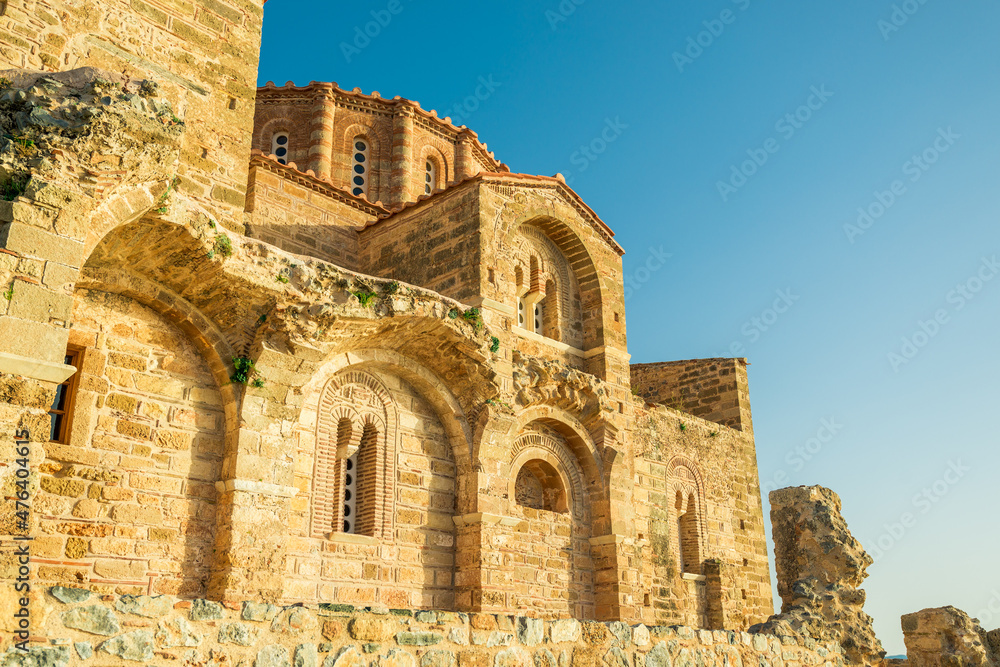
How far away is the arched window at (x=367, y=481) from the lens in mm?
9977

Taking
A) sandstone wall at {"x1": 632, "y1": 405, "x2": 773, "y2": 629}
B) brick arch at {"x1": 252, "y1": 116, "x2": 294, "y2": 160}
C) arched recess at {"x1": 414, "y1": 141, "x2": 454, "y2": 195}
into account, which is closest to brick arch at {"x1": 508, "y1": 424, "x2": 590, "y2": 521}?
sandstone wall at {"x1": 632, "y1": 405, "x2": 773, "y2": 629}

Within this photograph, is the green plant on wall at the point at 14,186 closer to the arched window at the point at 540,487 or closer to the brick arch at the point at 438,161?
the arched window at the point at 540,487

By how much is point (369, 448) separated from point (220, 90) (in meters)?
4.51

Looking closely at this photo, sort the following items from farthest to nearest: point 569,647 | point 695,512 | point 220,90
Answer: point 695,512, point 220,90, point 569,647

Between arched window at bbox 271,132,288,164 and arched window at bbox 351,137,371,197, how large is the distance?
1446mm

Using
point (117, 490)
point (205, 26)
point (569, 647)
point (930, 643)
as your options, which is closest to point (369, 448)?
point (117, 490)

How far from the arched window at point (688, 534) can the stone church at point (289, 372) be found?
0.14 feet

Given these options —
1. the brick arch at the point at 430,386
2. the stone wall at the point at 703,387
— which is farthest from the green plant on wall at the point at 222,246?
the stone wall at the point at 703,387

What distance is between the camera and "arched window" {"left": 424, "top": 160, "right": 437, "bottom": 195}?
18.3m

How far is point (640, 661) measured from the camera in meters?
6.98

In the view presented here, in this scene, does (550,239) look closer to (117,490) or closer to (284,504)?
(284,504)

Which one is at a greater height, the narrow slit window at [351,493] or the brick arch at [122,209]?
the brick arch at [122,209]

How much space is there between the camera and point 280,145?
18.2 metres

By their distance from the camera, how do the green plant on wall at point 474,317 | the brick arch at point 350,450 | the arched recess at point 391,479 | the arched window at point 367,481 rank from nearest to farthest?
the arched recess at point 391,479, the brick arch at point 350,450, the arched window at point 367,481, the green plant on wall at point 474,317
